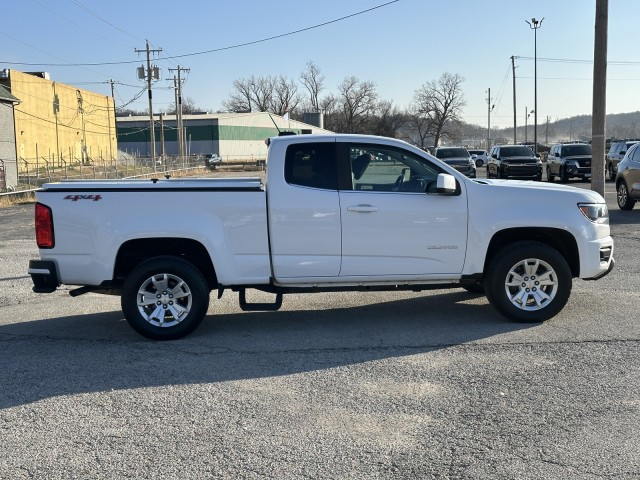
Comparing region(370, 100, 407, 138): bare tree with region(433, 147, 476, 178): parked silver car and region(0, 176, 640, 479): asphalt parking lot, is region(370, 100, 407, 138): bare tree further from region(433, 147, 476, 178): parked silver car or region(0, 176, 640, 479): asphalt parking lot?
region(0, 176, 640, 479): asphalt parking lot

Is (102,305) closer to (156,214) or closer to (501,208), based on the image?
(156,214)

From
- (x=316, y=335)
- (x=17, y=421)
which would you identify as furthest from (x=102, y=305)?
(x=17, y=421)

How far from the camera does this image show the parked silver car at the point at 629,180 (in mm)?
17078

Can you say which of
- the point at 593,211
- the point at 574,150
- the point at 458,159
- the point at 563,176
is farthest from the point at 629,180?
the point at 574,150

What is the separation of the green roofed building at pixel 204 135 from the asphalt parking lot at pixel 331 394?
85.0m

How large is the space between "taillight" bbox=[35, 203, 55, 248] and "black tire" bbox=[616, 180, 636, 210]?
49.4 ft

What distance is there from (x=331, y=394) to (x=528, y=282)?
2.92 m

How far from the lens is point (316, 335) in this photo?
6.95m

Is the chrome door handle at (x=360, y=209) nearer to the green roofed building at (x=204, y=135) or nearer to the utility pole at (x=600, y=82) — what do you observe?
the utility pole at (x=600, y=82)

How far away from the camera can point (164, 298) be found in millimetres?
6836

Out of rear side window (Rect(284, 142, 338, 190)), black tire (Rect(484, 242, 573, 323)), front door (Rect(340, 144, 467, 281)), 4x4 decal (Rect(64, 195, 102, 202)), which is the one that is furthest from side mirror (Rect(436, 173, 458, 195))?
4x4 decal (Rect(64, 195, 102, 202))

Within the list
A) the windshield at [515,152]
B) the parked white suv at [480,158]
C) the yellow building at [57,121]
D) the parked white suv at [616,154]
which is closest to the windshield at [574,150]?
the parked white suv at [616,154]

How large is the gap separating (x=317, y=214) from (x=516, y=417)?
2.94 m

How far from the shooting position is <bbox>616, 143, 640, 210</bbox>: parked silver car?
17.1 m
